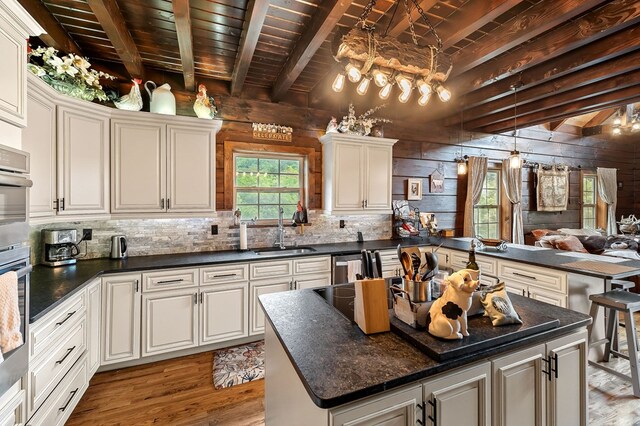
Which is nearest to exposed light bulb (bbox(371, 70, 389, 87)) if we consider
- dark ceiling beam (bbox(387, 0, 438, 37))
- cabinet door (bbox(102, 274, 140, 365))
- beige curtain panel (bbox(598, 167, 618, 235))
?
dark ceiling beam (bbox(387, 0, 438, 37))

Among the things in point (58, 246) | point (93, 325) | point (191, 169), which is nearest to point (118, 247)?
point (58, 246)

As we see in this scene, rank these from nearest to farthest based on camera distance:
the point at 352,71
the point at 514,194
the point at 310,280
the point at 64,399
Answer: the point at 352,71
the point at 64,399
the point at 310,280
the point at 514,194

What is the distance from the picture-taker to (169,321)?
8.66 ft

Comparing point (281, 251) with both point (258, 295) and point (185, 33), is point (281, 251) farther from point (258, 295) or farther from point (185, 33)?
point (185, 33)

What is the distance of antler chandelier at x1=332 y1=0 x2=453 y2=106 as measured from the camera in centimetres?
147

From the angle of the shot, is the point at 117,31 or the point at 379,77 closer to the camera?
the point at 379,77

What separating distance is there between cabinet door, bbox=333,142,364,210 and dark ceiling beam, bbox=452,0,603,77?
1416mm

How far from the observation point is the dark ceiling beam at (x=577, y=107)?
11.7 ft

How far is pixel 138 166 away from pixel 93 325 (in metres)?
1.43

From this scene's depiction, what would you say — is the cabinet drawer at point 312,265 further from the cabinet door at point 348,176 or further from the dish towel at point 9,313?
the dish towel at point 9,313

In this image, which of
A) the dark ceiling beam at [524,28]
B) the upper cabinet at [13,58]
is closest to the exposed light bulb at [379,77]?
the dark ceiling beam at [524,28]

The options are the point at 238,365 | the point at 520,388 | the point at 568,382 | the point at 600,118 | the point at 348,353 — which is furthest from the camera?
the point at 600,118

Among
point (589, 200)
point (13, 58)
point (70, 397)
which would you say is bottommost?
point (70, 397)

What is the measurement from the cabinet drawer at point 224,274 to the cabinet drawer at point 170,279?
71 mm
